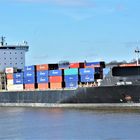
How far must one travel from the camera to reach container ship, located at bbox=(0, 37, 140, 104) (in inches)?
1964

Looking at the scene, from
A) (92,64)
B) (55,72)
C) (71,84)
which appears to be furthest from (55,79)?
(92,64)

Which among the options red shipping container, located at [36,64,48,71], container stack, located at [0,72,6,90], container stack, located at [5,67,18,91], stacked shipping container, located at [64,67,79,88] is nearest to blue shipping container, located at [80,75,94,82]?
stacked shipping container, located at [64,67,79,88]

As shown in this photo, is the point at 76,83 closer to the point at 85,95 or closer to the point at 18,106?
the point at 85,95

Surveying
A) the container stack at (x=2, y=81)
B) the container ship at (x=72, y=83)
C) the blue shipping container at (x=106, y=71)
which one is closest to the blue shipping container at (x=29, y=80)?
the container ship at (x=72, y=83)

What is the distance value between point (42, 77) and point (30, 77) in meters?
1.93

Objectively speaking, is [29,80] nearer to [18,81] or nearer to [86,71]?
[18,81]

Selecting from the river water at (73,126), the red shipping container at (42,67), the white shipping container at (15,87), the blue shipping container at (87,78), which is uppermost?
the red shipping container at (42,67)

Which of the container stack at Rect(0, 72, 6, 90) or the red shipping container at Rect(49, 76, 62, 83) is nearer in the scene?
the red shipping container at Rect(49, 76, 62, 83)

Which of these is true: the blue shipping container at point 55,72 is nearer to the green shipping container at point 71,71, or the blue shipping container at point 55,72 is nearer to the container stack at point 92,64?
the green shipping container at point 71,71

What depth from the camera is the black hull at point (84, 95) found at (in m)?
49.4

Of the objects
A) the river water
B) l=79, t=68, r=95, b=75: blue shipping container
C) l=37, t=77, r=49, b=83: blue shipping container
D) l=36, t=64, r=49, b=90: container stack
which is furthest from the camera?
l=37, t=77, r=49, b=83: blue shipping container

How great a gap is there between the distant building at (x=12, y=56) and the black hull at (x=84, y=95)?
9613 millimetres

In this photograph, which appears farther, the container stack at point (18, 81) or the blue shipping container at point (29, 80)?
the container stack at point (18, 81)

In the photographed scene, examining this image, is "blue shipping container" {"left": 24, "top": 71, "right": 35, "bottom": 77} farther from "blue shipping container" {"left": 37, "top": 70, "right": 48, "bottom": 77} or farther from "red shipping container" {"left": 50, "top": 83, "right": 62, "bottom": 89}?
"red shipping container" {"left": 50, "top": 83, "right": 62, "bottom": 89}
